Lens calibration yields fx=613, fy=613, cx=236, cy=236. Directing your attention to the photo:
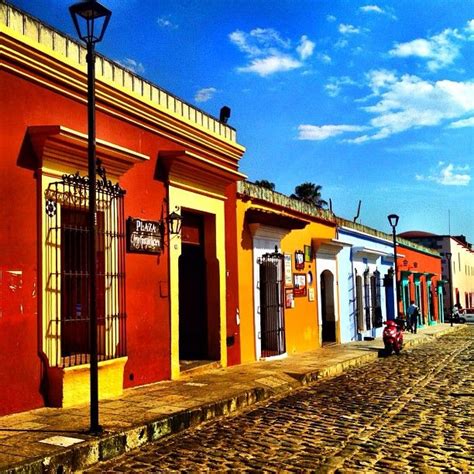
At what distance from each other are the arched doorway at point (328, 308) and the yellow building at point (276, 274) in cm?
142

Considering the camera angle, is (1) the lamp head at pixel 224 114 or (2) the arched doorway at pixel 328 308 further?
Answer: (2) the arched doorway at pixel 328 308

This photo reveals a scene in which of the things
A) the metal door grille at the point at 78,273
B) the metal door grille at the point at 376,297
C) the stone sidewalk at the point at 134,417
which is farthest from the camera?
the metal door grille at the point at 376,297

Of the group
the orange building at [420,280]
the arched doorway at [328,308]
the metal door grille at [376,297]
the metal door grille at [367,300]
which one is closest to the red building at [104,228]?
the arched doorway at [328,308]

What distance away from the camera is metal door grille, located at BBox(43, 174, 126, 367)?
7.01 meters

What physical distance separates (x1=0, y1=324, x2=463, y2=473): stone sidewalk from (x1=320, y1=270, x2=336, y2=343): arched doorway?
6.57 metres

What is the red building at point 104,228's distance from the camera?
6609mm

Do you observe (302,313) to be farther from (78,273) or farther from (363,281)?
(78,273)

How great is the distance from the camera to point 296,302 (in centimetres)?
1460

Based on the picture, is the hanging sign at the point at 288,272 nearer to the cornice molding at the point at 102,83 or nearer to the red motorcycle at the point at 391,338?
the red motorcycle at the point at 391,338

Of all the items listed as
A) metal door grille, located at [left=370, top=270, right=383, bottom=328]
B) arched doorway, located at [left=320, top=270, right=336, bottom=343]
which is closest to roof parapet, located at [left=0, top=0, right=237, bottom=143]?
arched doorway, located at [left=320, top=270, right=336, bottom=343]

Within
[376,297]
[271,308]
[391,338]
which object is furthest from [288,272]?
[376,297]

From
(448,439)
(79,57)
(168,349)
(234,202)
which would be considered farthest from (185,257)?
(448,439)

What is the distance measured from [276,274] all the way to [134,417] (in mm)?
7407

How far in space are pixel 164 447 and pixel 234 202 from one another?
6.41m
